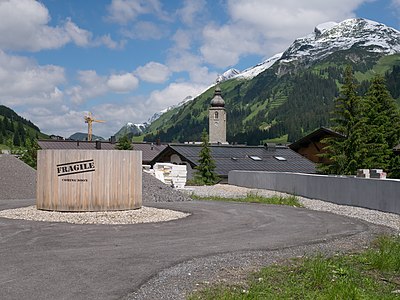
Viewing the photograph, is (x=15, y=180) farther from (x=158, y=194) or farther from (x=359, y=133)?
(x=359, y=133)

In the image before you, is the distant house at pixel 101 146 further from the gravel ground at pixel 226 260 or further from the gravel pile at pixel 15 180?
the gravel ground at pixel 226 260

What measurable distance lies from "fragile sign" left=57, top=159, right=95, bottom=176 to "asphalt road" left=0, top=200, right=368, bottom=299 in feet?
7.36

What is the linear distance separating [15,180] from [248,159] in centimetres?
3675

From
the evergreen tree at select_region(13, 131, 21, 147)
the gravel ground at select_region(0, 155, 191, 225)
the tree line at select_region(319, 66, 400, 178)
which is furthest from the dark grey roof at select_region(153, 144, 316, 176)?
the evergreen tree at select_region(13, 131, 21, 147)

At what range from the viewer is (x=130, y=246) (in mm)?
10945

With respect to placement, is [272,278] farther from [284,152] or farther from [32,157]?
[32,157]

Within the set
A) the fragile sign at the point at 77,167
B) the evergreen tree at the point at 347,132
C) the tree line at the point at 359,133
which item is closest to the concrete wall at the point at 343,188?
the evergreen tree at the point at 347,132

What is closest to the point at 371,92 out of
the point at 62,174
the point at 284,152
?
the point at 284,152

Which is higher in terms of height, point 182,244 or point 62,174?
point 62,174

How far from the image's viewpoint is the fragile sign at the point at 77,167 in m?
16.3

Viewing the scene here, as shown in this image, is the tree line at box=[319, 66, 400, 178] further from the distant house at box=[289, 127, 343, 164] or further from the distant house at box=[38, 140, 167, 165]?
the distant house at box=[38, 140, 167, 165]

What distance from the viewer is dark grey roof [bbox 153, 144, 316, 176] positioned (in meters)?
57.3

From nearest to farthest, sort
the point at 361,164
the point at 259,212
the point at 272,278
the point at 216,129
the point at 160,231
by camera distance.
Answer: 1. the point at 272,278
2. the point at 160,231
3. the point at 259,212
4. the point at 361,164
5. the point at 216,129

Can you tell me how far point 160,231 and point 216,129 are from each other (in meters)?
110
